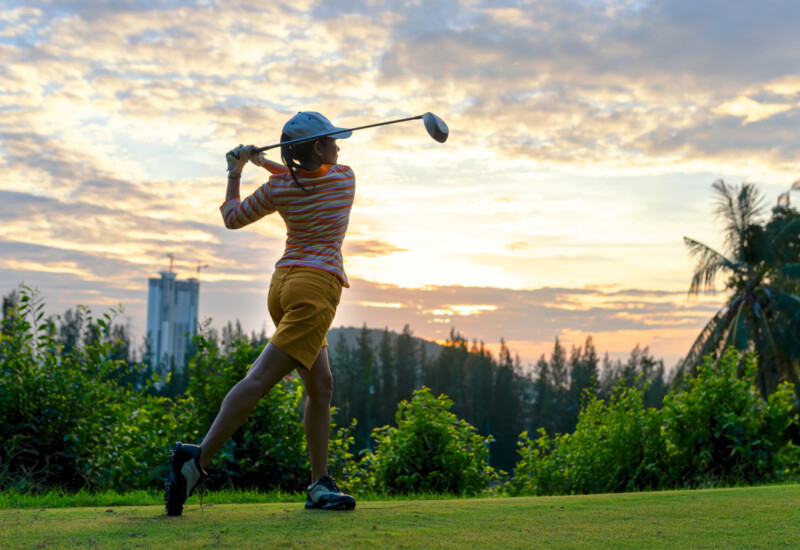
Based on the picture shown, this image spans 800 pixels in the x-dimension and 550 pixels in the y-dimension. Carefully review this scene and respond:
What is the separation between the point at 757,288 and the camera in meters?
24.5

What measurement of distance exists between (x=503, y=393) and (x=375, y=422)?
17684 mm

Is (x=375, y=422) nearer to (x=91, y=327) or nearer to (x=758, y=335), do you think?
(x=758, y=335)

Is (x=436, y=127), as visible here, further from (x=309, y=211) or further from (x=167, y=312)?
(x=167, y=312)

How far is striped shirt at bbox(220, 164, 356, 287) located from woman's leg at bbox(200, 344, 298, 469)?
1.64ft

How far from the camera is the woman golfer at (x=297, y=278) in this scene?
3.84 meters

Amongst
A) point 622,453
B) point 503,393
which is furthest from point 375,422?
point 622,453

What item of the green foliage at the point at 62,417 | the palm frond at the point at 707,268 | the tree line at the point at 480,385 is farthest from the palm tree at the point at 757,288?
the tree line at the point at 480,385

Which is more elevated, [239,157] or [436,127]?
[436,127]

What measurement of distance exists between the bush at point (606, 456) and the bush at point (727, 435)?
0.26 meters

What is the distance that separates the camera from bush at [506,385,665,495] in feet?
28.2

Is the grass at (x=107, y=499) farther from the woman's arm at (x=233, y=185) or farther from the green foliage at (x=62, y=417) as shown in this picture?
the woman's arm at (x=233, y=185)

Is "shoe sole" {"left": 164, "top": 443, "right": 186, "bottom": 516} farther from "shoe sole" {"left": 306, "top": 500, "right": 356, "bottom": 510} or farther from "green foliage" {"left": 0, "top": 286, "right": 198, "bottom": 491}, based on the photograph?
"green foliage" {"left": 0, "top": 286, "right": 198, "bottom": 491}

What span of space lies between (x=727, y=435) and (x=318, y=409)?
5.55 meters

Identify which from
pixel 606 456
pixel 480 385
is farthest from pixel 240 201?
pixel 480 385
